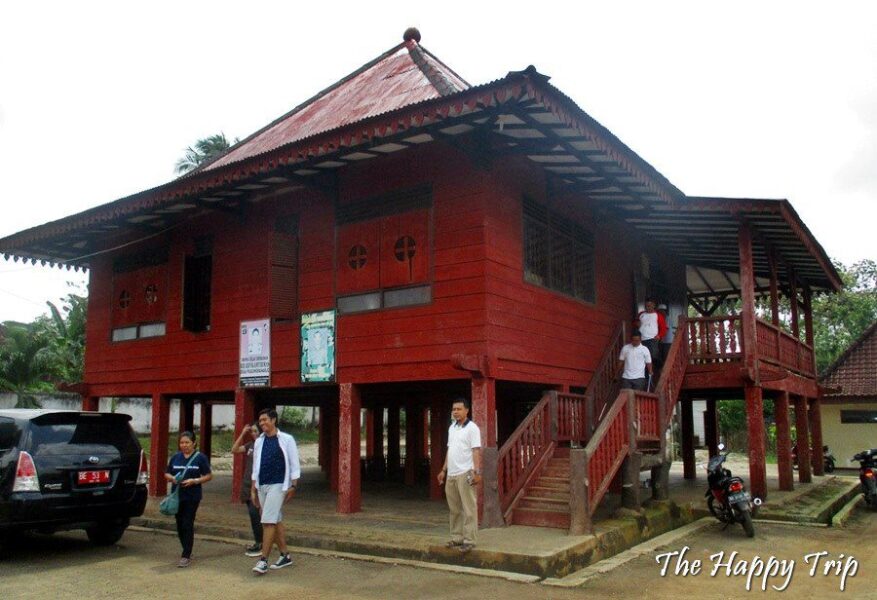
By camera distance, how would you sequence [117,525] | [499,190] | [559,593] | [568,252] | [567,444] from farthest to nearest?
[568,252], [567,444], [499,190], [117,525], [559,593]

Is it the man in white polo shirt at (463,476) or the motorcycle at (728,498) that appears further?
the motorcycle at (728,498)

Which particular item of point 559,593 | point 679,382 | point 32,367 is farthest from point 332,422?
point 32,367

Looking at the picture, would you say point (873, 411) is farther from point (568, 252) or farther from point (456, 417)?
point (456, 417)

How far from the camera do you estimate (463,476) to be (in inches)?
306

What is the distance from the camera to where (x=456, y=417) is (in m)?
7.84

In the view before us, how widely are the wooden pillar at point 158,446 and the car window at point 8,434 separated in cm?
514

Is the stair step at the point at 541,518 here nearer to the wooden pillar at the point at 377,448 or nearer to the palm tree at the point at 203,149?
the wooden pillar at the point at 377,448

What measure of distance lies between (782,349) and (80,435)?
1198cm

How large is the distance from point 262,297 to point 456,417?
5457mm

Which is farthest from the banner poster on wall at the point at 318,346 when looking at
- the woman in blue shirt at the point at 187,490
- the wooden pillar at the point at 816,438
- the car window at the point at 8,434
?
the wooden pillar at the point at 816,438

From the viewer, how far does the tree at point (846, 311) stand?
124 ft

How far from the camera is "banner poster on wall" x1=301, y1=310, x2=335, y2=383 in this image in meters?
11.2

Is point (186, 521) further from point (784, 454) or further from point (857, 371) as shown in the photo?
point (857, 371)

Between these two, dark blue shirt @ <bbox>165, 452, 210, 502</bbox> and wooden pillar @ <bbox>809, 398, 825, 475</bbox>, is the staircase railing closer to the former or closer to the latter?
dark blue shirt @ <bbox>165, 452, 210, 502</bbox>
